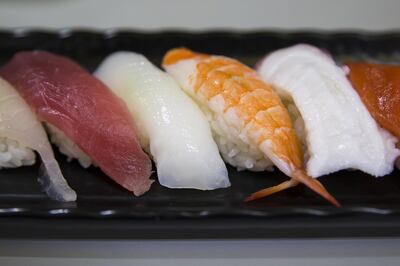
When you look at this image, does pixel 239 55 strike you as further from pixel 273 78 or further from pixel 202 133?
pixel 202 133

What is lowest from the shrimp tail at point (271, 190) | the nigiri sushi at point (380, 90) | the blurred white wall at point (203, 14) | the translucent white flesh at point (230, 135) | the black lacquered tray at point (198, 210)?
the black lacquered tray at point (198, 210)

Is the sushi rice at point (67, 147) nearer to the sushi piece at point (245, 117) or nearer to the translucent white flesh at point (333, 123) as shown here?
the sushi piece at point (245, 117)

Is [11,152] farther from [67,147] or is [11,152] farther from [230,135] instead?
[230,135]

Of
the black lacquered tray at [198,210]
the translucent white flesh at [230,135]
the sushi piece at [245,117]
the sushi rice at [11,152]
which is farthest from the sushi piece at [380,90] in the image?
the sushi rice at [11,152]

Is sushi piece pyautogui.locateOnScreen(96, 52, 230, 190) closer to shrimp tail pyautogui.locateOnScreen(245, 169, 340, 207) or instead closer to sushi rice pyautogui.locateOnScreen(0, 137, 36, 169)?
shrimp tail pyautogui.locateOnScreen(245, 169, 340, 207)

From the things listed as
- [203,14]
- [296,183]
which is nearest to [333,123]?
[296,183]

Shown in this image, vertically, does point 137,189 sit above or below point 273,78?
below

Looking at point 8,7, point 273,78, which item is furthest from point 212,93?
point 8,7
